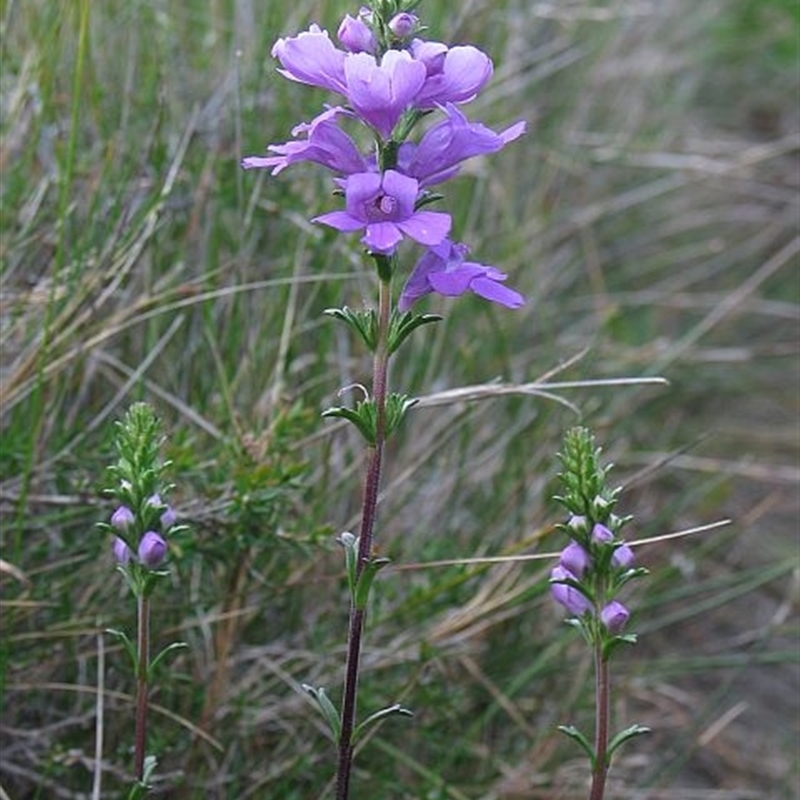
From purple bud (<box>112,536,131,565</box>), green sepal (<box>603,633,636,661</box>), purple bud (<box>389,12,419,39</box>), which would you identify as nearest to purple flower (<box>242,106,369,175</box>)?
purple bud (<box>389,12,419,39</box>)

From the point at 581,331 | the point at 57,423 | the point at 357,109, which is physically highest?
the point at 357,109

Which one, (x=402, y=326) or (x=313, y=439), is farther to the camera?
(x=313, y=439)

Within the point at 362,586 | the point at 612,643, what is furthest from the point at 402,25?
the point at 612,643

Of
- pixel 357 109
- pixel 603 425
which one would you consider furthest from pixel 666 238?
pixel 357 109

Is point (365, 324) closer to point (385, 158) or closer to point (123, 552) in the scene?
point (385, 158)

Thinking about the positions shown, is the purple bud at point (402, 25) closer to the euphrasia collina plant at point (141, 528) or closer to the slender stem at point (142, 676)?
the euphrasia collina plant at point (141, 528)

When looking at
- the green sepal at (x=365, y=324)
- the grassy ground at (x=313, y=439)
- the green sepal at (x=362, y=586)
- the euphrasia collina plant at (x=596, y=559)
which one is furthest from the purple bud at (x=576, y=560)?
the grassy ground at (x=313, y=439)

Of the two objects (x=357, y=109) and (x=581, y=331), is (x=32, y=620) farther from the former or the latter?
(x=581, y=331)
